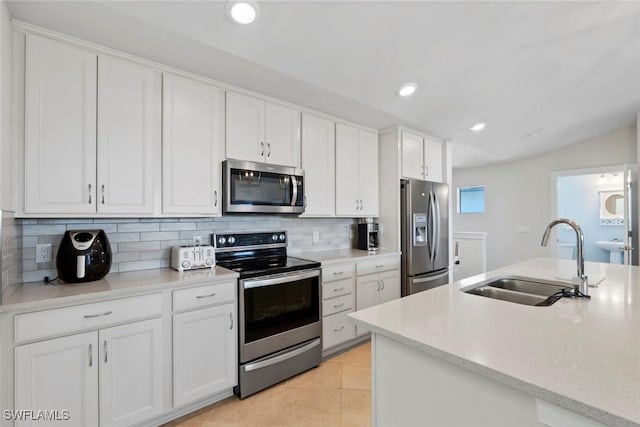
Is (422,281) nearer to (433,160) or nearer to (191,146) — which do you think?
(433,160)

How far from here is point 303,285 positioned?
2416mm

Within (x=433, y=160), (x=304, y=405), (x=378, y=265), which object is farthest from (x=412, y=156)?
(x=304, y=405)

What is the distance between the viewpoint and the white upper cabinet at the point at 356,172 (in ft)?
10.2

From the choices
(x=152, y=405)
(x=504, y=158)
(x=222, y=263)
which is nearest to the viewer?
(x=152, y=405)

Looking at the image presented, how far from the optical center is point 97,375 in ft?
5.19

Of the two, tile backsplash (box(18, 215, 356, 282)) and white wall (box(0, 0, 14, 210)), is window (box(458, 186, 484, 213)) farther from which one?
white wall (box(0, 0, 14, 210))

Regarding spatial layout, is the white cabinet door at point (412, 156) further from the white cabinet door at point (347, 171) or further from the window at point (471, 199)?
the window at point (471, 199)

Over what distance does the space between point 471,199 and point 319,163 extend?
4426 mm

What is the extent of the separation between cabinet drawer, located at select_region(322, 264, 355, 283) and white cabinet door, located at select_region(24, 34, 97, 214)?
5.71ft

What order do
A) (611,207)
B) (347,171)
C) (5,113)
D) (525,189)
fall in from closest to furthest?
(5,113) < (347,171) < (525,189) < (611,207)

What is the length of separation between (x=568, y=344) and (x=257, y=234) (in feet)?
7.40

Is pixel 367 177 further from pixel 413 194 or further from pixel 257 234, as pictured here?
pixel 257 234

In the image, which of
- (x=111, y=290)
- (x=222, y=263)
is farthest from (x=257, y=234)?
(x=111, y=290)

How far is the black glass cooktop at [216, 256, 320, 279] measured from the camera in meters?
2.14
